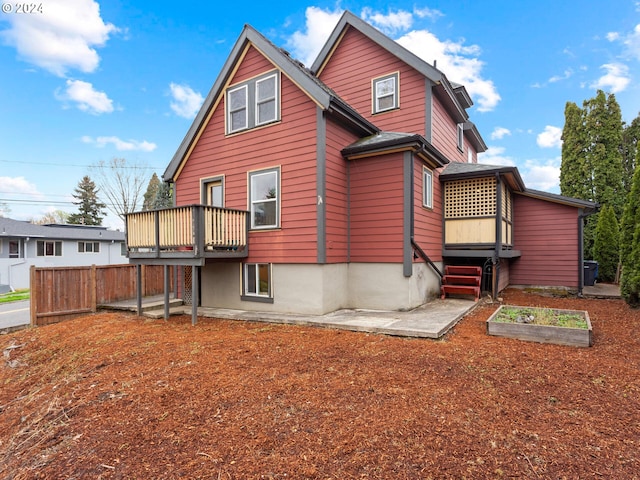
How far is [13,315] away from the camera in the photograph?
37.2 ft

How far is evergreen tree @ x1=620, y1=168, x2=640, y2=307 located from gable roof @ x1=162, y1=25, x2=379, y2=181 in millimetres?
6684

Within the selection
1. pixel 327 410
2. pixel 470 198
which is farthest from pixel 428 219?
pixel 327 410

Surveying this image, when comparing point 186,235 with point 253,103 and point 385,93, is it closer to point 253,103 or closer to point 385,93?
point 253,103

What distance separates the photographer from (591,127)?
16.0 meters

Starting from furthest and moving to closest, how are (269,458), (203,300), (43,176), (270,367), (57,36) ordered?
(43,176)
(57,36)
(203,300)
(270,367)
(269,458)

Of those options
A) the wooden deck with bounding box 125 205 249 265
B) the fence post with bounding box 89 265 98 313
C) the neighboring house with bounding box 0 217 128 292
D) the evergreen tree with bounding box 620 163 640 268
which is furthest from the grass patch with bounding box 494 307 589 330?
the neighboring house with bounding box 0 217 128 292

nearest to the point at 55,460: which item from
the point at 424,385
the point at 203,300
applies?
the point at 424,385

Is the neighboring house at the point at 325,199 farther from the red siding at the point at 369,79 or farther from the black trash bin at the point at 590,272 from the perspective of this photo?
the black trash bin at the point at 590,272

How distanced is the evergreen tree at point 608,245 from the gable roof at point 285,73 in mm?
11929

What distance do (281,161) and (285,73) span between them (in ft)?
7.09

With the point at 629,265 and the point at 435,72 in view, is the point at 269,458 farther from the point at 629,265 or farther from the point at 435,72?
the point at 435,72

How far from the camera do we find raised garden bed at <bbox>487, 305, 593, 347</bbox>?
198 inches

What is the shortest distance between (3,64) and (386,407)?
76.9 ft

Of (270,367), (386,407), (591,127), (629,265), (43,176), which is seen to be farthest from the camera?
(43,176)
